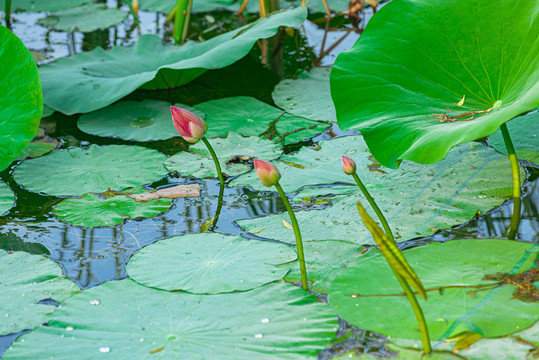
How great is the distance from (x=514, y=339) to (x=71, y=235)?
122cm

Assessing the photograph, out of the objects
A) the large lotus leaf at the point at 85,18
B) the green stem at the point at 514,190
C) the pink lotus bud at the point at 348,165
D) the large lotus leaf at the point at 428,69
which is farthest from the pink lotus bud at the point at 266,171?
the large lotus leaf at the point at 85,18

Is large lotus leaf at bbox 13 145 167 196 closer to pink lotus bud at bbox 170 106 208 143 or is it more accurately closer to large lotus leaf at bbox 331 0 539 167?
pink lotus bud at bbox 170 106 208 143

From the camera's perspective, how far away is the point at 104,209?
1.80 meters

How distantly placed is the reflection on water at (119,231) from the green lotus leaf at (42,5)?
227 cm

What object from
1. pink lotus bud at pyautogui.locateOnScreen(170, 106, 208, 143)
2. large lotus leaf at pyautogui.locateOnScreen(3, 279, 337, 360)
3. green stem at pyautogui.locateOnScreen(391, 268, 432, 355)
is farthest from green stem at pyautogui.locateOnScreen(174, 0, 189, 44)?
green stem at pyautogui.locateOnScreen(391, 268, 432, 355)

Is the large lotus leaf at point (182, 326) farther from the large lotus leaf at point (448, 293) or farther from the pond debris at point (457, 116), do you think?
the pond debris at point (457, 116)

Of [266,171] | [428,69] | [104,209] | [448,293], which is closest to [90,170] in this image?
[104,209]

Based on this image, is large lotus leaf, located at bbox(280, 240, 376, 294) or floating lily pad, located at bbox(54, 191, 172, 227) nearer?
large lotus leaf, located at bbox(280, 240, 376, 294)

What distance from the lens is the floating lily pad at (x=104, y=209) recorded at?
175 cm

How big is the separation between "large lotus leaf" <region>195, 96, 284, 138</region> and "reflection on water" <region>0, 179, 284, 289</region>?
0.44m

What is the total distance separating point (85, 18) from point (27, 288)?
2.62 m

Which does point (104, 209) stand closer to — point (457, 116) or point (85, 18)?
point (457, 116)

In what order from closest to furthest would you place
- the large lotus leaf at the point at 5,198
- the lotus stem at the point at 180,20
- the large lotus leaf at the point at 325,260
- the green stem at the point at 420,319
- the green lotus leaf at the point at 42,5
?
the green stem at the point at 420,319 < the large lotus leaf at the point at 325,260 < the large lotus leaf at the point at 5,198 < the lotus stem at the point at 180,20 < the green lotus leaf at the point at 42,5

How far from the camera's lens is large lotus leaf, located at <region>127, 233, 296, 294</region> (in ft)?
4.59
